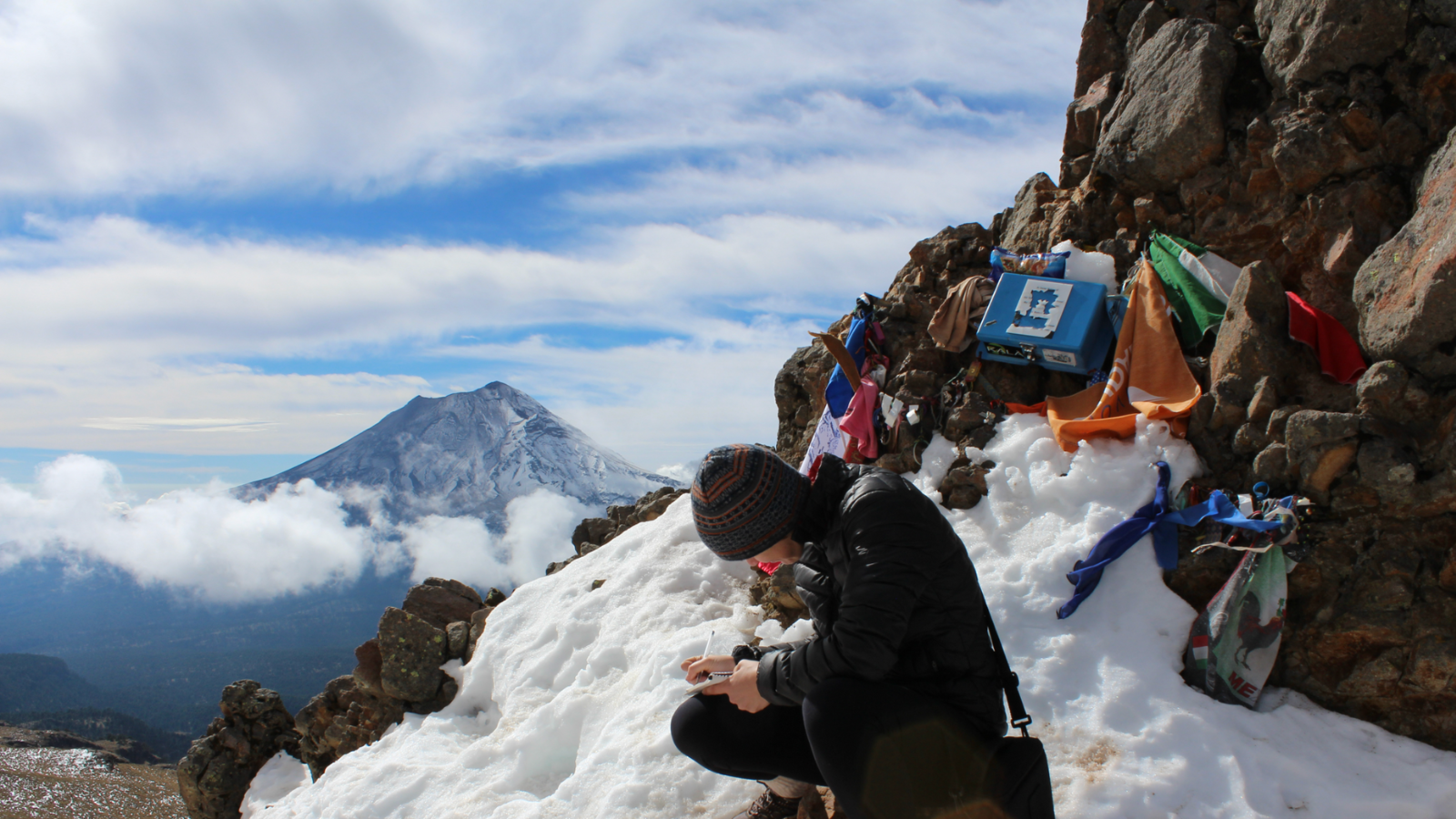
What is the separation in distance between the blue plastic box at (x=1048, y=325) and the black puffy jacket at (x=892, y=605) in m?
4.55

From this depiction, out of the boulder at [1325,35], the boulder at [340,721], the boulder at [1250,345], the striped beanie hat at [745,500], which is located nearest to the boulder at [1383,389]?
the boulder at [1250,345]

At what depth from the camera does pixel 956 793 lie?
2.19 m

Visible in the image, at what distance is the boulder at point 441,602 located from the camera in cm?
851

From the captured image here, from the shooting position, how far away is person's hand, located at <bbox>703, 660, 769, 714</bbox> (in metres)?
2.55

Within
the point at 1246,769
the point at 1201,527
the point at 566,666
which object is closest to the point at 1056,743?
the point at 1246,769

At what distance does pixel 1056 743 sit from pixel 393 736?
5532 mm

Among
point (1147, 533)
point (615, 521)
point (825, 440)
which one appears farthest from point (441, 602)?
point (1147, 533)

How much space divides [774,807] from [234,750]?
335 inches

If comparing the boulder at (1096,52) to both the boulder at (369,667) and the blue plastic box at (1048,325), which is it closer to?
the blue plastic box at (1048,325)

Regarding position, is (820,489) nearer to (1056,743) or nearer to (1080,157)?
(1056,743)

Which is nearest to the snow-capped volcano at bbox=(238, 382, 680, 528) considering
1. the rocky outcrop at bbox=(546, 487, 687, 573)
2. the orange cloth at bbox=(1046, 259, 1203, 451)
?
the rocky outcrop at bbox=(546, 487, 687, 573)

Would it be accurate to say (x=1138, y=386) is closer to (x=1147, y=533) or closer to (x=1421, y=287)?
(x=1147, y=533)

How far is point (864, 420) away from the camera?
7.09m

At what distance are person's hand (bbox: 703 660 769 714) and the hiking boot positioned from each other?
3.64 feet
